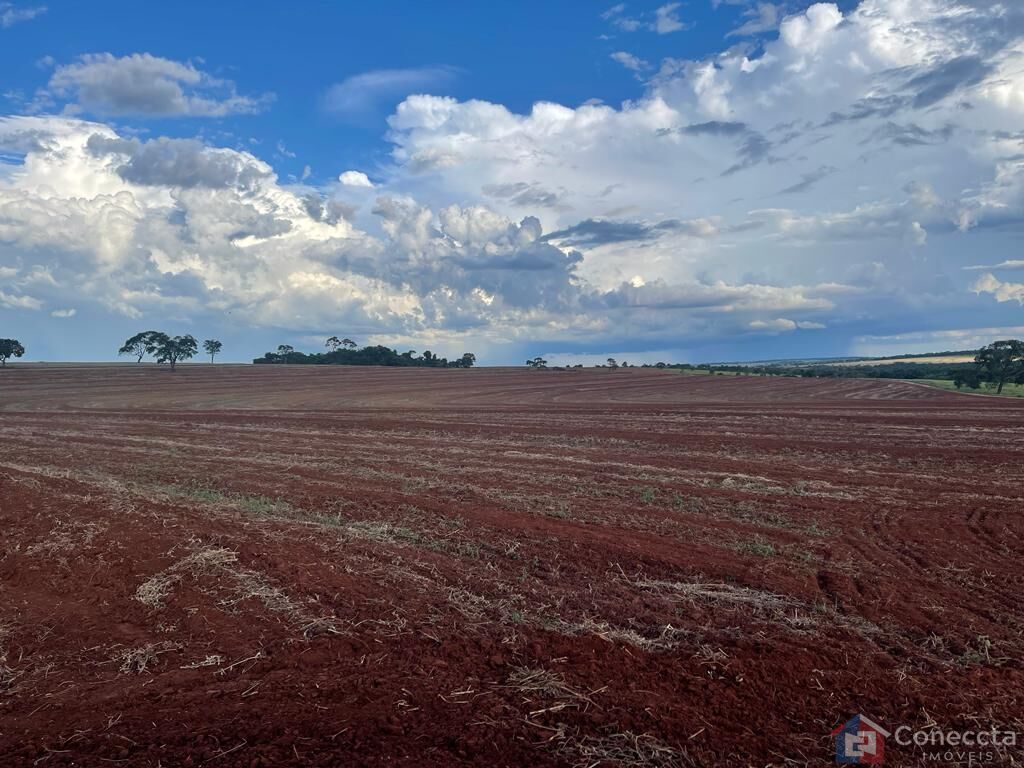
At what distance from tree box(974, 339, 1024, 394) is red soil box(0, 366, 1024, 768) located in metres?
61.5

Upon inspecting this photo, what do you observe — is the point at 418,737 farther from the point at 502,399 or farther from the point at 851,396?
the point at 851,396

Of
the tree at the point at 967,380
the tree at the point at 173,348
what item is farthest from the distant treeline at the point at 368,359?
the tree at the point at 967,380

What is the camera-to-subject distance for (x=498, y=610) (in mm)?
7629

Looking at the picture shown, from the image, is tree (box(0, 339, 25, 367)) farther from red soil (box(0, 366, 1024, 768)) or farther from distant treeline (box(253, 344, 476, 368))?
red soil (box(0, 366, 1024, 768))

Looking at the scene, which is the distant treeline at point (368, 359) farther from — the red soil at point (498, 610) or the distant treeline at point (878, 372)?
the red soil at point (498, 610)

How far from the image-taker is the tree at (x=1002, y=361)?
223ft

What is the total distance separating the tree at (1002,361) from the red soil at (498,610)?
2421 inches

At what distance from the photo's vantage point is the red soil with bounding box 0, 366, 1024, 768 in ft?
16.7

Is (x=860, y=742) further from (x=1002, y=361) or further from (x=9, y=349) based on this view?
(x=9, y=349)

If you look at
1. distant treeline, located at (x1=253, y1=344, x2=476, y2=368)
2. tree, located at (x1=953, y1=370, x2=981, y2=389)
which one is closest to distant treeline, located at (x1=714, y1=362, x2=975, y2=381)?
tree, located at (x1=953, y1=370, x2=981, y2=389)

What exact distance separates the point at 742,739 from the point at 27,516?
1280 cm

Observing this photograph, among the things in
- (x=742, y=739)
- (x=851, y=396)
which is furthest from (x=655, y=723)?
A: (x=851, y=396)

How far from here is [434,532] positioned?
11.5m

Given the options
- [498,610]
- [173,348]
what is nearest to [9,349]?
[173,348]
